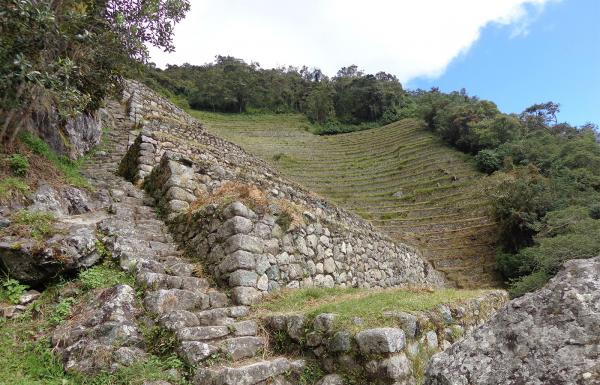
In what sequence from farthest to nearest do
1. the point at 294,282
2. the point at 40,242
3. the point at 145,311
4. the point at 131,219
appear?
the point at 131,219, the point at 294,282, the point at 40,242, the point at 145,311

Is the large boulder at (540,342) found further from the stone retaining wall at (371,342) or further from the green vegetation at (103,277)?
the green vegetation at (103,277)

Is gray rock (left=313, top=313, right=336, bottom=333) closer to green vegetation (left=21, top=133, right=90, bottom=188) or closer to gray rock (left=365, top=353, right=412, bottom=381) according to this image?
gray rock (left=365, top=353, right=412, bottom=381)

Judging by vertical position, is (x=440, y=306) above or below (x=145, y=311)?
above

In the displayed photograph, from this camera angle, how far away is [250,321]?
4055 millimetres

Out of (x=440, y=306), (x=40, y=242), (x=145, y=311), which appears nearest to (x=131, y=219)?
(x=40, y=242)

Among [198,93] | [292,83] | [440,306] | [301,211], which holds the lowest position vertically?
[440,306]

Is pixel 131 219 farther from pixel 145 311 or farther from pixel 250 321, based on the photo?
pixel 250 321

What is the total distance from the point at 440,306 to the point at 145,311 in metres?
3.10

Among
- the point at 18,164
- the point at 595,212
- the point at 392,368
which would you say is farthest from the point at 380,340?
the point at 595,212

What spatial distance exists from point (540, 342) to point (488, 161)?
27.3 m

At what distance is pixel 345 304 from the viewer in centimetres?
410

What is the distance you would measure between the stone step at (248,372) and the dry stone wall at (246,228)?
1243 mm

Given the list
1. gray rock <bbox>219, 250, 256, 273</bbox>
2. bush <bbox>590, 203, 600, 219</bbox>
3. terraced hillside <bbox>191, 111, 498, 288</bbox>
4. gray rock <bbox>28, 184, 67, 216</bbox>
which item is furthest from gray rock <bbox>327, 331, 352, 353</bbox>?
bush <bbox>590, 203, 600, 219</bbox>

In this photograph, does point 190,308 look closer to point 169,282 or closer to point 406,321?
point 169,282
